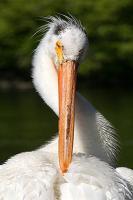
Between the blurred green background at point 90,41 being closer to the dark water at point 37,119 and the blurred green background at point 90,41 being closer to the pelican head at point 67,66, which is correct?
the dark water at point 37,119

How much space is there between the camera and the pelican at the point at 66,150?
5035 millimetres

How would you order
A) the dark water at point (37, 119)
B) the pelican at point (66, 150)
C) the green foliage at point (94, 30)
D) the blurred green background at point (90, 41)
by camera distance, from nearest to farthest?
the pelican at point (66, 150) < the dark water at point (37, 119) < the blurred green background at point (90, 41) < the green foliage at point (94, 30)

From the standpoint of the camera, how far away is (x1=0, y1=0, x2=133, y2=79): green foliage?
2980 cm

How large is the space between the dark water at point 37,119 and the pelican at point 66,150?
407 cm

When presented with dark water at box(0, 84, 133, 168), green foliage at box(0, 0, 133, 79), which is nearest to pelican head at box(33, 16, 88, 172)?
dark water at box(0, 84, 133, 168)

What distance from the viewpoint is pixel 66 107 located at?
5867mm

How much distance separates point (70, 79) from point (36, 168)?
0.99m

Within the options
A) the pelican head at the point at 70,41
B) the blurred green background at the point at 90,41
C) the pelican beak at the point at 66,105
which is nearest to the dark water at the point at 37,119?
the blurred green background at the point at 90,41

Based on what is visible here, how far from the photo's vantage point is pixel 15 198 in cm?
506

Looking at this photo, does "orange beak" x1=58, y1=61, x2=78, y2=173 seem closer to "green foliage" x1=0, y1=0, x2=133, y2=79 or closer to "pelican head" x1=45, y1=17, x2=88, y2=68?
"pelican head" x1=45, y1=17, x2=88, y2=68

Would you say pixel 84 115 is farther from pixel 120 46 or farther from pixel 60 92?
pixel 120 46

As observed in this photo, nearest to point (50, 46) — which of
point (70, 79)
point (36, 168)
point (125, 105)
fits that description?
point (70, 79)

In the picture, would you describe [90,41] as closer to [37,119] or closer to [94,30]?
[94,30]

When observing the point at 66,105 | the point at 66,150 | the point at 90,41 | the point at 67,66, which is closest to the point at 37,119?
the point at 67,66
